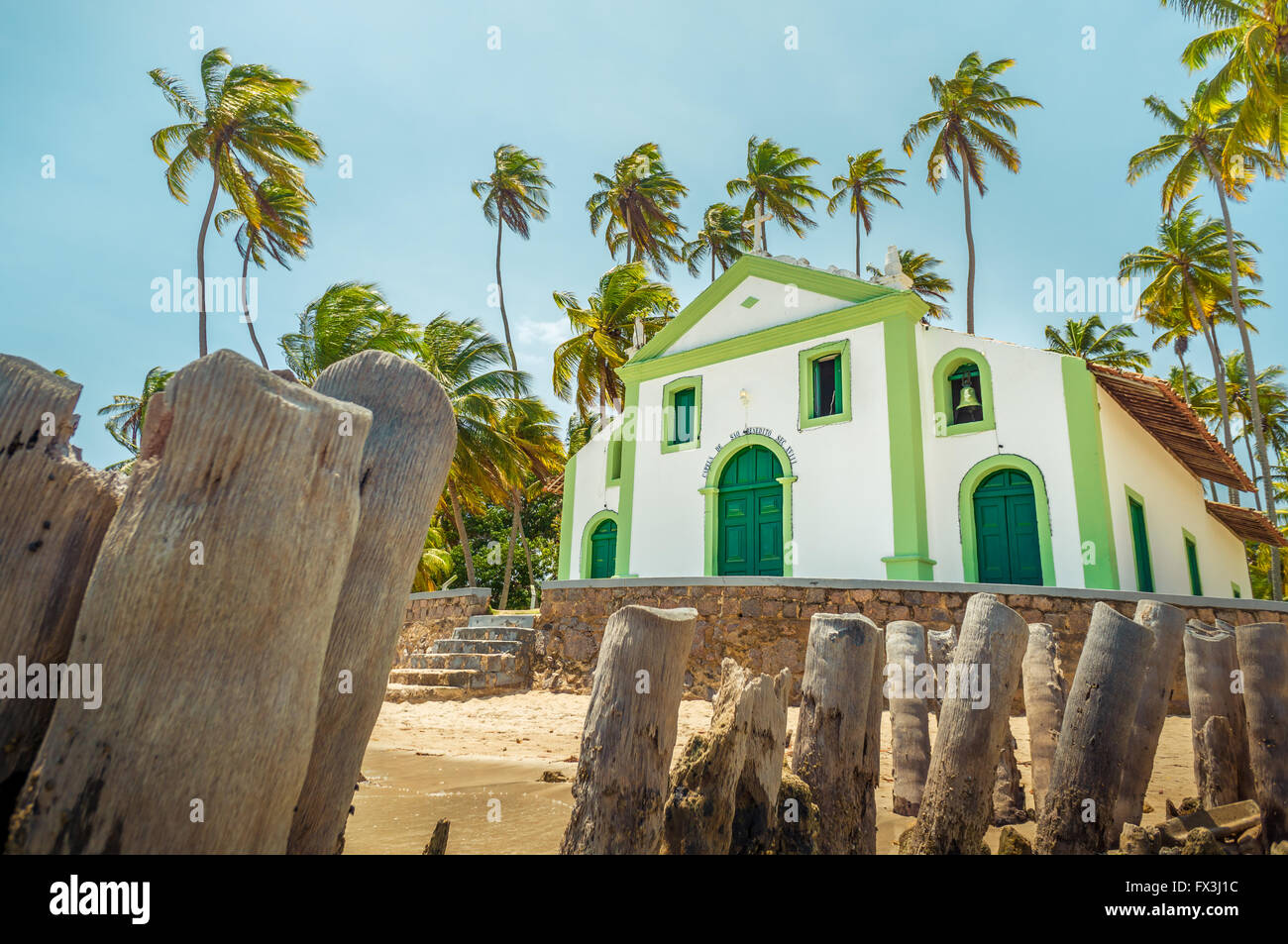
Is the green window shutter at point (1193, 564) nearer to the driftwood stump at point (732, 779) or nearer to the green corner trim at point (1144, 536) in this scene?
the green corner trim at point (1144, 536)

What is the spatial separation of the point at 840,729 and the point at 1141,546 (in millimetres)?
13906

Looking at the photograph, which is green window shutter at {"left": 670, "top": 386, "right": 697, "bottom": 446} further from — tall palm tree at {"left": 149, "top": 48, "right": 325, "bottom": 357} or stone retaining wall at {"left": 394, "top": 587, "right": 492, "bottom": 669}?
tall palm tree at {"left": 149, "top": 48, "right": 325, "bottom": 357}

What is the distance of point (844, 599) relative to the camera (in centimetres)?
1009

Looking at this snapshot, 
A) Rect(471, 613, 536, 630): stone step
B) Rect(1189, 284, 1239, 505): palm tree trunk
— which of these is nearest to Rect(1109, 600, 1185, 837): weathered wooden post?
Rect(471, 613, 536, 630): stone step

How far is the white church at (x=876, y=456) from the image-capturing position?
12312 mm

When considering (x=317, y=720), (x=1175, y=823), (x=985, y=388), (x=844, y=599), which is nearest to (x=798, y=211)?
(x=985, y=388)

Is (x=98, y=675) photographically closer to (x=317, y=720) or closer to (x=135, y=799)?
(x=135, y=799)

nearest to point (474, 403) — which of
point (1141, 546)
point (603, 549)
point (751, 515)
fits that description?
point (603, 549)

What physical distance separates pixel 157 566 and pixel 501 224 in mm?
32721

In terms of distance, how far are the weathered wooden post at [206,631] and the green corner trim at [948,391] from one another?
13.4m

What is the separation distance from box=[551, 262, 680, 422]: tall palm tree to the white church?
5598 millimetres

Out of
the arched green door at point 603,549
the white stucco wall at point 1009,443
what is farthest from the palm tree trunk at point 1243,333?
the arched green door at point 603,549

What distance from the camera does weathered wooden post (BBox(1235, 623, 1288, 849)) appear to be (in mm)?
3648

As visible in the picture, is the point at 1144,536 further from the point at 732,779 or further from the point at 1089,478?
the point at 732,779
